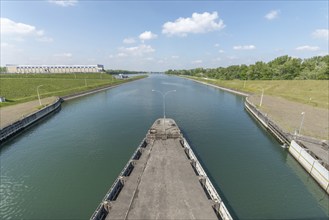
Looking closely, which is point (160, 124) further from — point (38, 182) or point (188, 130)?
point (38, 182)

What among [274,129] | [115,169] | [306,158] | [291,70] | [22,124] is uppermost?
[291,70]

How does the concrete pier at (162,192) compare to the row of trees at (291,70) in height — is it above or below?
below

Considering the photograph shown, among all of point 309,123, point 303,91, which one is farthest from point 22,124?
point 303,91

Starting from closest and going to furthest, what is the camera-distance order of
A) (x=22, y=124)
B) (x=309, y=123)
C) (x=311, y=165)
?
(x=311, y=165) → (x=309, y=123) → (x=22, y=124)

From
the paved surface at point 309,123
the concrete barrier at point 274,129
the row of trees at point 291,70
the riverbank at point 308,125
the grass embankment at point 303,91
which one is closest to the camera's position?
the paved surface at point 309,123

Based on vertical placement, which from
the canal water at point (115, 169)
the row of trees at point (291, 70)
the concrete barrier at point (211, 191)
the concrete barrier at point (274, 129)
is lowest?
the canal water at point (115, 169)

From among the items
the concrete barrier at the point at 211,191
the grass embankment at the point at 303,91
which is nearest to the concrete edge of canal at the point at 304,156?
the concrete barrier at the point at 211,191

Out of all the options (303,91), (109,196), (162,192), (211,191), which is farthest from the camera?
(303,91)

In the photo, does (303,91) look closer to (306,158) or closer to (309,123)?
(309,123)

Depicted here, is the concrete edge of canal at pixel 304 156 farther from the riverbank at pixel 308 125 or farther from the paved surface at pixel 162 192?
the paved surface at pixel 162 192
